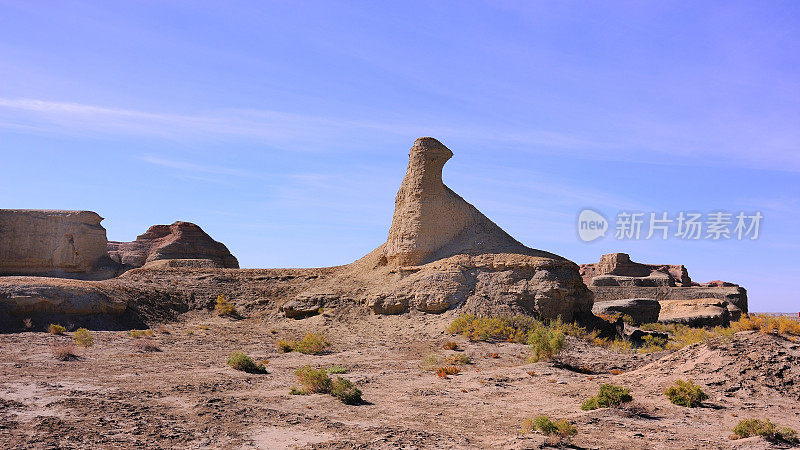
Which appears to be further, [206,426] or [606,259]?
[606,259]

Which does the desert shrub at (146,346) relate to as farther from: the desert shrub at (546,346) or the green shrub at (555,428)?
the green shrub at (555,428)

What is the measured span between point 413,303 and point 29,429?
46.2ft

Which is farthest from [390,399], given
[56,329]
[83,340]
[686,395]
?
[56,329]

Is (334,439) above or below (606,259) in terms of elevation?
below

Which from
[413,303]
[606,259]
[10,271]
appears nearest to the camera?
[413,303]

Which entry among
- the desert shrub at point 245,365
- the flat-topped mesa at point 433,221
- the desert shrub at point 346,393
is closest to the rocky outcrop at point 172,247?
the flat-topped mesa at point 433,221

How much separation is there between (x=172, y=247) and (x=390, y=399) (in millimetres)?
39391

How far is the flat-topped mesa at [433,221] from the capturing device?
2300cm

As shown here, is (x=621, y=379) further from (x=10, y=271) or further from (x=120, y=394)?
(x=10, y=271)

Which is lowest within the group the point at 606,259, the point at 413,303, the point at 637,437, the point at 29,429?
the point at 29,429

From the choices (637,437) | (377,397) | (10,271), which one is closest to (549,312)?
(377,397)

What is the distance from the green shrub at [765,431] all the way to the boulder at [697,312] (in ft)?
65.8

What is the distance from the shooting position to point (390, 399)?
11484mm

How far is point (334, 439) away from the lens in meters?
8.66
